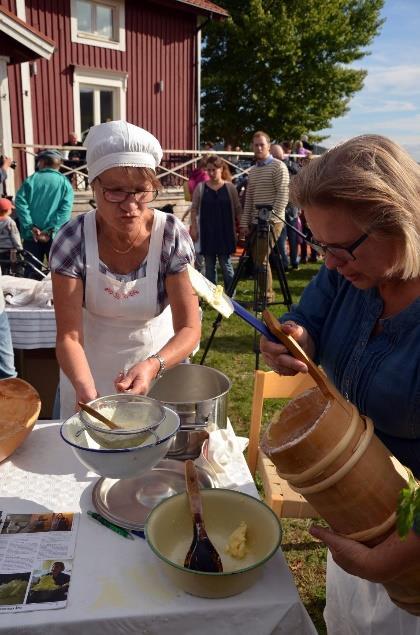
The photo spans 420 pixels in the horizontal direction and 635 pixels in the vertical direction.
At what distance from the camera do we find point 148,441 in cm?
122

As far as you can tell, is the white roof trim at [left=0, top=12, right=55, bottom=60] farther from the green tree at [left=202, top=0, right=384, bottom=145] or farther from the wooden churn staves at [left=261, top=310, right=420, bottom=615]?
the green tree at [left=202, top=0, right=384, bottom=145]

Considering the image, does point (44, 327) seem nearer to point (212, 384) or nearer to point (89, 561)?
point (212, 384)


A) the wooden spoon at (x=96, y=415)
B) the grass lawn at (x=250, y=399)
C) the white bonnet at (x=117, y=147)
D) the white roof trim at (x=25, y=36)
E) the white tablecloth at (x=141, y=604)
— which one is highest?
the white roof trim at (x=25, y=36)

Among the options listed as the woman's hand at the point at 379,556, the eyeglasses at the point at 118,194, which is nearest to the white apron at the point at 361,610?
the woman's hand at the point at 379,556

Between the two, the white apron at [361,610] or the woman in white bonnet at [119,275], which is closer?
the white apron at [361,610]

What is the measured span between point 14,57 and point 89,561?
33.6 feet

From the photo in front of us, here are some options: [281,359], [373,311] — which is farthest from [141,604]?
[373,311]

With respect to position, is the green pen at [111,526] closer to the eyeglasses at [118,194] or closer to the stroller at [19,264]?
the eyeglasses at [118,194]

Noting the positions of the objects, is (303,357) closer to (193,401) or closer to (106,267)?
(193,401)

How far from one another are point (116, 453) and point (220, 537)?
311mm

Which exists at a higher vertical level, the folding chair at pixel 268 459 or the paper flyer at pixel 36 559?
the paper flyer at pixel 36 559

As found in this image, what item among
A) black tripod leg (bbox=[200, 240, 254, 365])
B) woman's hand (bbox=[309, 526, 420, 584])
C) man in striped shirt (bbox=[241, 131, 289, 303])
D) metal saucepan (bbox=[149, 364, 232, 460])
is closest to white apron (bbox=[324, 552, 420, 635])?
woman's hand (bbox=[309, 526, 420, 584])

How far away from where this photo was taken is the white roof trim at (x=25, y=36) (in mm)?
8227

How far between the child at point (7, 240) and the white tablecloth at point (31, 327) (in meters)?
2.27
